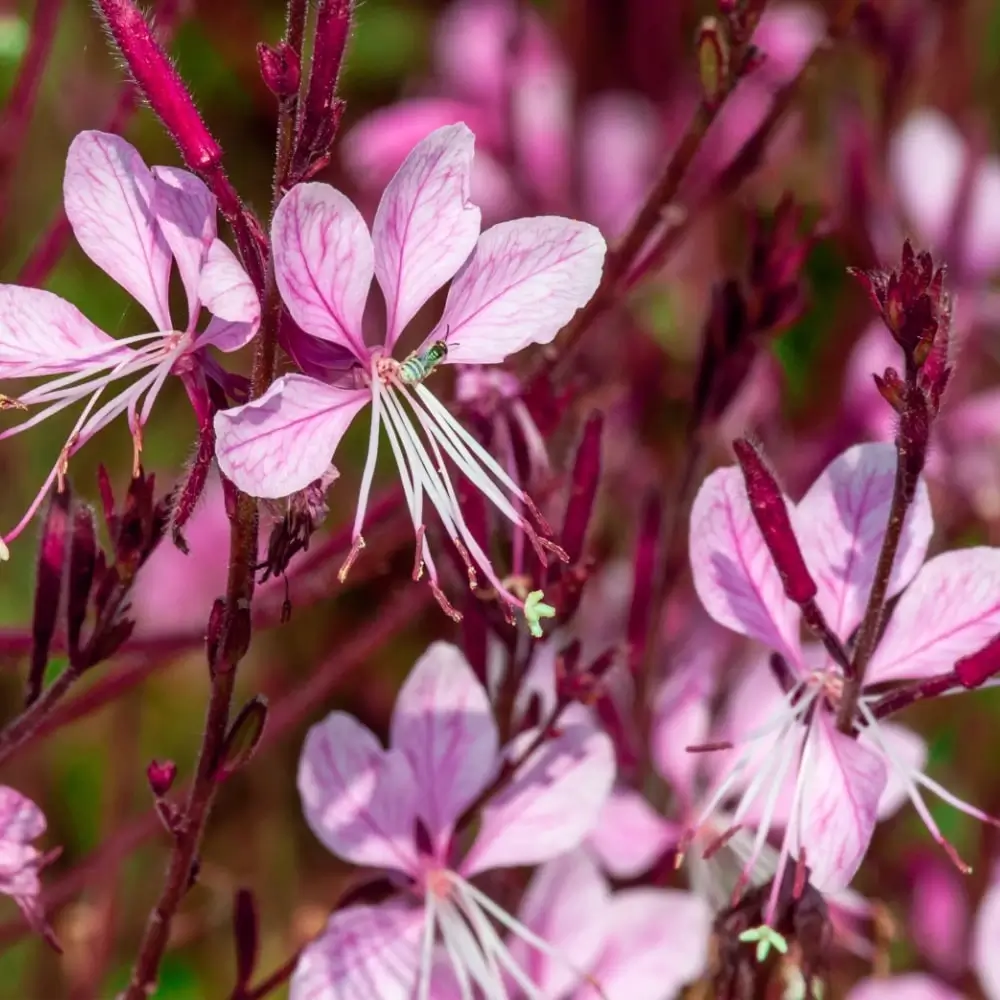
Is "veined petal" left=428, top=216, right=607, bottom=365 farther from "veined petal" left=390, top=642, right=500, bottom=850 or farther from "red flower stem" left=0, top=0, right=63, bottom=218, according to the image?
"red flower stem" left=0, top=0, right=63, bottom=218

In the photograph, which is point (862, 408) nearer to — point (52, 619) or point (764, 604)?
point (764, 604)

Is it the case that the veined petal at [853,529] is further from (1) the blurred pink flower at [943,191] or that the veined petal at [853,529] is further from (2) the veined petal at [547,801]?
(1) the blurred pink flower at [943,191]

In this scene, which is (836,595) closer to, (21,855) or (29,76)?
(21,855)

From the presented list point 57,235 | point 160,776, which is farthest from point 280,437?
point 57,235

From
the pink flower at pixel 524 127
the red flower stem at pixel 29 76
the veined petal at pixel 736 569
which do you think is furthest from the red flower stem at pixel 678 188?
the pink flower at pixel 524 127

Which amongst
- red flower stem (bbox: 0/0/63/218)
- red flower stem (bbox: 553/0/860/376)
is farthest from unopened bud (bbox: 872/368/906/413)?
red flower stem (bbox: 0/0/63/218)

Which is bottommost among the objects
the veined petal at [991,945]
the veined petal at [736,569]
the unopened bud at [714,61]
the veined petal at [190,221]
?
the veined petal at [991,945]

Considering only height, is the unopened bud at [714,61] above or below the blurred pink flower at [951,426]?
above
